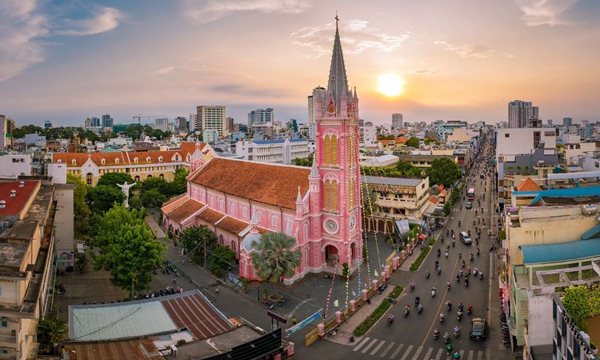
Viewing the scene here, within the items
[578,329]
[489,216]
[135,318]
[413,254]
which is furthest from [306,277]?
Result: [489,216]

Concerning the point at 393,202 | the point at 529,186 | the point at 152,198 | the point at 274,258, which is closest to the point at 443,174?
the point at 393,202

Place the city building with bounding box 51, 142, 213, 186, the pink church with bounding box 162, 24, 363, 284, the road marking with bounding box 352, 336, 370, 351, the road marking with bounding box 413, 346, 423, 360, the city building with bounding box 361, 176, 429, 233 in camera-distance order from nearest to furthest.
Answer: the road marking with bounding box 413, 346, 423, 360
the road marking with bounding box 352, 336, 370, 351
the pink church with bounding box 162, 24, 363, 284
the city building with bounding box 361, 176, 429, 233
the city building with bounding box 51, 142, 213, 186

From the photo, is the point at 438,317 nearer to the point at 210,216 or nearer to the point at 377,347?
the point at 377,347

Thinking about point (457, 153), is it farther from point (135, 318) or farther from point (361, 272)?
point (135, 318)

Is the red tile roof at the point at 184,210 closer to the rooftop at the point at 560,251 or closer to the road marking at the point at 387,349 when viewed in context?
the road marking at the point at 387,349

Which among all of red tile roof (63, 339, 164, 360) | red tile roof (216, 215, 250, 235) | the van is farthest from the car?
red tile roof (216, 215, 250, 235)

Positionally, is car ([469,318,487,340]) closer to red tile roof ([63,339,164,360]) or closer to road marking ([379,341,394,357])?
road marking ([379,341,394,357])

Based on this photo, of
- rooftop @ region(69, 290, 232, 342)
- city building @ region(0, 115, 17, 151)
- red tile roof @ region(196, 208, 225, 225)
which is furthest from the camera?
city building @ region(0, 115, 17, 151)
